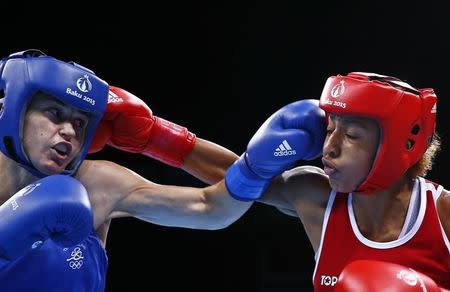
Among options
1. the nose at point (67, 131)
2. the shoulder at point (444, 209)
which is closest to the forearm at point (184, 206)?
the nose at point (67, 131)

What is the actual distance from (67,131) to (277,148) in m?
0.71

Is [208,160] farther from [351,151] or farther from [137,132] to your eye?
[351,151]

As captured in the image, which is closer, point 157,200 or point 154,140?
point 157,200

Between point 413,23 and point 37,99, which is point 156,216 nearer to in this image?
point 37,99

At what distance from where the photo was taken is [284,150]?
2570mm

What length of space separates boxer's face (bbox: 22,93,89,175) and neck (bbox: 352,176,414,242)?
102cm

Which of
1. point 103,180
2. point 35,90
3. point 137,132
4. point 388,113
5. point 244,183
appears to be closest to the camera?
point 388,113

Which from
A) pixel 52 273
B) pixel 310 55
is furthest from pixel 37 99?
pixel 310 55

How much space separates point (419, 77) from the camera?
5.53m

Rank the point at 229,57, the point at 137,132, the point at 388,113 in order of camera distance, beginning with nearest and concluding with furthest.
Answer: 1. the point at 388,113
2. the point at 137,132
3. the point at 229,57

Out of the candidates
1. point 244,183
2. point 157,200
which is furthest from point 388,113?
point 157,200

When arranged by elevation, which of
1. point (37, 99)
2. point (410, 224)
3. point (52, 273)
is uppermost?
point (37, 99)

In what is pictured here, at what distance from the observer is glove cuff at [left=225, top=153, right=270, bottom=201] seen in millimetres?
2645

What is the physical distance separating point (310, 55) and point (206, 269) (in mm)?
1767
